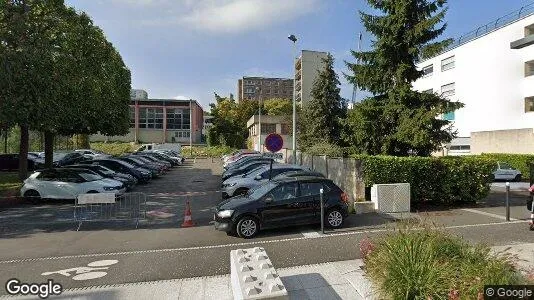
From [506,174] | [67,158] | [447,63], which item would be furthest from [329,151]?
[67,158]

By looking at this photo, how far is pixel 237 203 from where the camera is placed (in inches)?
372

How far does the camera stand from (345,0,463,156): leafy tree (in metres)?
13.7

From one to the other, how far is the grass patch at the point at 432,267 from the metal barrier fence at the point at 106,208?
26.5 ft

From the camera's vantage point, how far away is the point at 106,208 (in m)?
12.5

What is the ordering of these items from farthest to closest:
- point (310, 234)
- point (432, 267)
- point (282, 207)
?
point (282, 207) < point (310, 234) < point (432, 267)

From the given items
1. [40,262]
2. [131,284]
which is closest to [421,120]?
[131,284]

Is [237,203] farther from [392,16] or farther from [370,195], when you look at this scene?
[392,16]

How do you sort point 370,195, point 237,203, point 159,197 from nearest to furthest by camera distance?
point 237,203 → point 370,195 → point 159,197

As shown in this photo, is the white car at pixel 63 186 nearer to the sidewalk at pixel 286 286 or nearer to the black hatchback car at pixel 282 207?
the black hatchback car at pixel 282 207

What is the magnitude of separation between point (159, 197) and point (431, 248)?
1370cm

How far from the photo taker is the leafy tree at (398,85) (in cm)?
1371

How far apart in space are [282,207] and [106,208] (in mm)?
6721

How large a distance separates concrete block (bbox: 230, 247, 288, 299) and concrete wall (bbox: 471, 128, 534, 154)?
88.1 ft

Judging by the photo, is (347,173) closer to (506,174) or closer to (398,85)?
(398,85)
